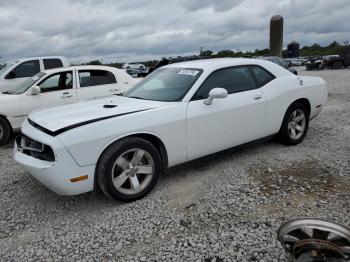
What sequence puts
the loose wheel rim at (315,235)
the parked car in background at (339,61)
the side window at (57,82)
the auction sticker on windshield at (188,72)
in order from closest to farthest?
the loose wheel rim at (315,235) < the auction sticker on windshield at (188,72) < the side window at (57,82) < the parked car in background at (339,61)

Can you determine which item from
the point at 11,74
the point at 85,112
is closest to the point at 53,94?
the point at 11,74

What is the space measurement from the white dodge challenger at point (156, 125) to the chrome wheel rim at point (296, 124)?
0.04m

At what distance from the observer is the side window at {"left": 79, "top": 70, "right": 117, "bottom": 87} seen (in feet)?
23.5

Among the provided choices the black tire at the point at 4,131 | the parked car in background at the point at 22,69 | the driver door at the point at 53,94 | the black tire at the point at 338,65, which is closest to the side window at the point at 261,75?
the driver door at the point at 53,94

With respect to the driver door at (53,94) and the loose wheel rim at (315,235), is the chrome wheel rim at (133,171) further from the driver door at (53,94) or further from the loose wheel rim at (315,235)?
the driver door at (53,94)

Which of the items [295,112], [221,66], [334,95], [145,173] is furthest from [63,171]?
[334,95]

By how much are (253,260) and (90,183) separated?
1.72 m

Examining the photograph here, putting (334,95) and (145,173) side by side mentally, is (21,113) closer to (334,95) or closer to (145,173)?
(145,173)

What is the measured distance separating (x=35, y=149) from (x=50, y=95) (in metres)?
3.45

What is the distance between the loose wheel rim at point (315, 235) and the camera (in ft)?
7.11

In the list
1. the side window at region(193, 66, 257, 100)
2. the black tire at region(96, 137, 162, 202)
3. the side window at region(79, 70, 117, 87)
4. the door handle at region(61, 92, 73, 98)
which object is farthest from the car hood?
the side window at region(79, 70, 117, 87)

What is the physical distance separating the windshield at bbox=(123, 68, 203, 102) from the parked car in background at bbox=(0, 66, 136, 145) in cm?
250

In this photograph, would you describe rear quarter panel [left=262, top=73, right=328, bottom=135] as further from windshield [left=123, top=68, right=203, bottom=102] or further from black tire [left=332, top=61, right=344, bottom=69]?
black tire [left=332, top=61, right=344, bottom=69]

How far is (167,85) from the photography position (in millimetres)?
4469
